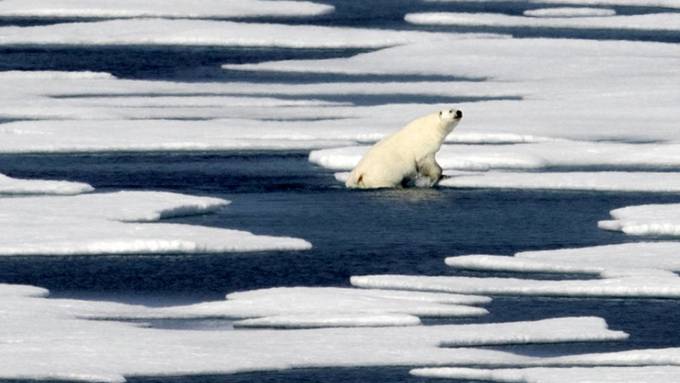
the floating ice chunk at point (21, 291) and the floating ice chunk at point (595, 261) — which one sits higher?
the floating ice chunk at point (595, 261)

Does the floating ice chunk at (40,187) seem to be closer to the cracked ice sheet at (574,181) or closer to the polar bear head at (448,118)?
the cracked ice sheet at (574,181)

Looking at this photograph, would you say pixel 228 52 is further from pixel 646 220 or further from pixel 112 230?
pixel 112 230

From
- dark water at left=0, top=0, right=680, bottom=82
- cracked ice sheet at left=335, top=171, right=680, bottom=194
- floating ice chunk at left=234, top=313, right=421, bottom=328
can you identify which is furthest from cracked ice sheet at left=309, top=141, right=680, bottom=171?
dark water at left=0, top=0, right=680, bottom=82

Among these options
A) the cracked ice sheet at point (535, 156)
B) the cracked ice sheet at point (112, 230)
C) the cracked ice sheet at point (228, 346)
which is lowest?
the cracked ice sheet at point (112, 230)

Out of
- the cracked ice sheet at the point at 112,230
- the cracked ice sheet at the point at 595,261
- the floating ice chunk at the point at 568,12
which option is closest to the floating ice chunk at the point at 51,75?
the cracked ice sheet at the point at 112,230

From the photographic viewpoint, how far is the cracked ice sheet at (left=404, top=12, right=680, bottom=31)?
27562 millimetres

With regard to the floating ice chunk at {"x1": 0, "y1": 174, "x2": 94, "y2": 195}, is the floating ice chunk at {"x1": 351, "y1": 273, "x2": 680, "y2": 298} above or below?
above

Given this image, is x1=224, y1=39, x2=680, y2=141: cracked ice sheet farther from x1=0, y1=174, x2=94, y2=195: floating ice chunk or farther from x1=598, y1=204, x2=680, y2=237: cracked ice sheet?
x1=0, y1=174, x2=94, y2=195: floating ice chunk

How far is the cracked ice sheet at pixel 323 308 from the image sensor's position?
9547mm

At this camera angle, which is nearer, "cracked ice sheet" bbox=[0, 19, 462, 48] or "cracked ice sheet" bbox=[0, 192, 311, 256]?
"cracked ice sheet" bbox=[0, 192, 311, 256]

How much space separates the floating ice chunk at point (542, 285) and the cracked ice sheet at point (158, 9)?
18650 mm

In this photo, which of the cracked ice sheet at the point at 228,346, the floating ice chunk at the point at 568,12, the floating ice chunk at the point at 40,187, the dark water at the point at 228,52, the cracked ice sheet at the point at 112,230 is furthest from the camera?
the floating ice chunk at the point at 568,12

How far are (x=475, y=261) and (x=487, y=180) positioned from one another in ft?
10.5

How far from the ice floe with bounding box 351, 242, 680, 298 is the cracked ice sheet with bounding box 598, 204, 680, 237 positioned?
24.1 inches
